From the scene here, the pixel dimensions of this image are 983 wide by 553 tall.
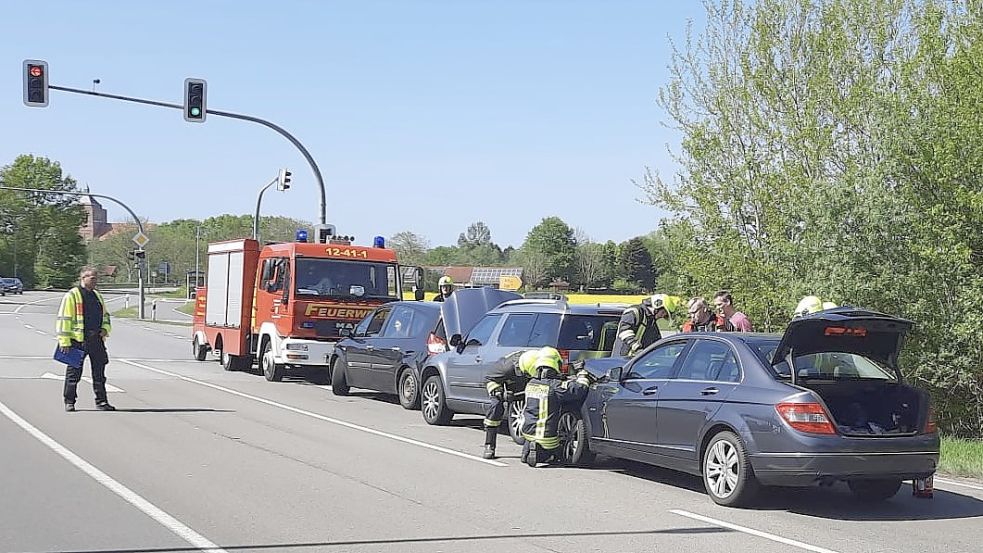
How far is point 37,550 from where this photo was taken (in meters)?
6.99

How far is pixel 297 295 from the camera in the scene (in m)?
21.0

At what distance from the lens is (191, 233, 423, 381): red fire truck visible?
2108cm

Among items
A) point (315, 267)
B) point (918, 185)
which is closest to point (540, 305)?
point (918, 185)

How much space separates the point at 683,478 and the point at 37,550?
6.19 metres

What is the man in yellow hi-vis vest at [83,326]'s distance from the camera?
14617 mm

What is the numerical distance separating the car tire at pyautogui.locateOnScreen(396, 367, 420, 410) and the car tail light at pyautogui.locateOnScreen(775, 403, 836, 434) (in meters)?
8.79

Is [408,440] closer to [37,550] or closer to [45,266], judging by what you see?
→ [37,550]

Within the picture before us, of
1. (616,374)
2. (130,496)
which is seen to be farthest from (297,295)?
(130,496)

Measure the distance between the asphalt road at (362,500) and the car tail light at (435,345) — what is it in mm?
1291

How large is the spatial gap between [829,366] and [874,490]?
1.35 metres

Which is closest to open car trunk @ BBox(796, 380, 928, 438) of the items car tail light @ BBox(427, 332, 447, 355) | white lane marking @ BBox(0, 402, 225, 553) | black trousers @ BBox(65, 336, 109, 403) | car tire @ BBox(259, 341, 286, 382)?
white lane marking @ BBox(0, 402, 225, 553)

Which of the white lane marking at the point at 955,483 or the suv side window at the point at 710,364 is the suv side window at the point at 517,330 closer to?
the suv side window at the point at 710,364

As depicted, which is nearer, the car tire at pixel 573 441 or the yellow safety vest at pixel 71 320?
the car tire at pixel 573 441

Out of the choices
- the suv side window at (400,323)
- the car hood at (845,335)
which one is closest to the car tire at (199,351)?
the suv side window at (400,323)
